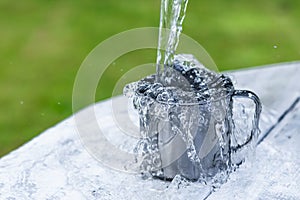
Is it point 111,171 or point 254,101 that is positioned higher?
point 254,101

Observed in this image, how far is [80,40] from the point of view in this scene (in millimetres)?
3988

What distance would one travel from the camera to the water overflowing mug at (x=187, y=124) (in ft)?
4.34

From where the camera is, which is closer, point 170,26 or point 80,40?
point 170,26

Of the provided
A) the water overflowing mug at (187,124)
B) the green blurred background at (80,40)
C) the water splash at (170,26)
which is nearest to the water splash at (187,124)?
the water overflowing mug at (187,124)

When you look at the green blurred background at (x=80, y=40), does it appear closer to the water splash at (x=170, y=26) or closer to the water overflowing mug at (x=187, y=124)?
the water splash at (x=170, y=26)

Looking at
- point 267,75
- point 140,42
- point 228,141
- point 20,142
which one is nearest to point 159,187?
point 228,141

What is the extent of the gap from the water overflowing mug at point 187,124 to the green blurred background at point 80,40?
5.86ft

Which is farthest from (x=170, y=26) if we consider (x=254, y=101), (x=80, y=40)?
(x=80, y=40)

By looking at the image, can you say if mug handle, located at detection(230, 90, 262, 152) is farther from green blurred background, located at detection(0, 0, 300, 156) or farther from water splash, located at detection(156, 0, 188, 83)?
green blurred background, located at detection(0, 0, 300, 156)

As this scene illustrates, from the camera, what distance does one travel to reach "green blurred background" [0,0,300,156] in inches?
132

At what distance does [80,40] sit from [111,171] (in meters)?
2.59

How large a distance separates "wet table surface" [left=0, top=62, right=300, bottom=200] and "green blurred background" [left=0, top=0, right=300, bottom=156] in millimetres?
1472

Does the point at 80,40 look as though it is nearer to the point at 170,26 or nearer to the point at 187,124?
the point at 170,26

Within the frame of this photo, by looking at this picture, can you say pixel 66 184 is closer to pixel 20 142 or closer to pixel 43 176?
pixel 43 176
